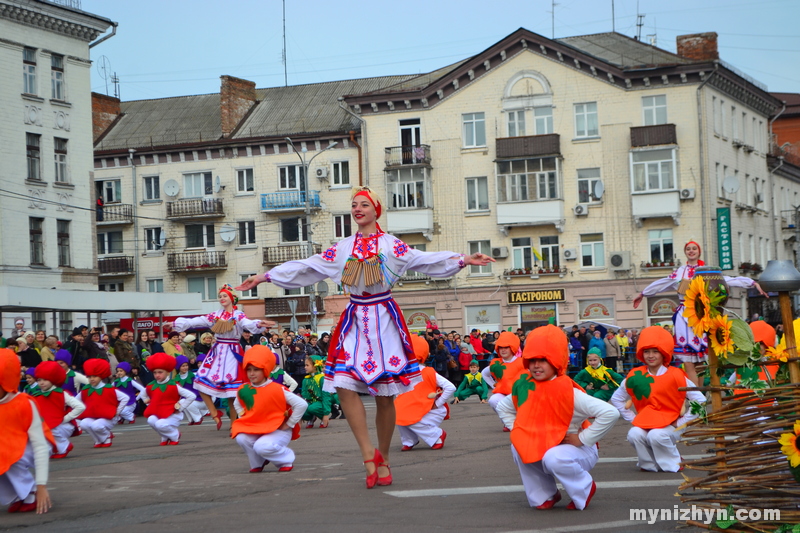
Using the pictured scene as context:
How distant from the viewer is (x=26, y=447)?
8.53 meters

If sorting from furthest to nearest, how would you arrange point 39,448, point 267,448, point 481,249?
point 481,249, point 267,448, point 39,448

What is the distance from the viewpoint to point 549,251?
51969mm

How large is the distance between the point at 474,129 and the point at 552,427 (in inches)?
1803

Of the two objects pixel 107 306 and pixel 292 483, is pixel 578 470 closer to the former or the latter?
pixel 292 483

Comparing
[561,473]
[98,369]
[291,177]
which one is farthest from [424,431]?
[291,177]

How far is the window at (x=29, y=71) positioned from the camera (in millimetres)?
41019

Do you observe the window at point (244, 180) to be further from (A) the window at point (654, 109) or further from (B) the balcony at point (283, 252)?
(A) the window at point (654, 109)

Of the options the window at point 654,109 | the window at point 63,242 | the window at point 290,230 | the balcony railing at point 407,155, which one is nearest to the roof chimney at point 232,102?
the window at point 290,230

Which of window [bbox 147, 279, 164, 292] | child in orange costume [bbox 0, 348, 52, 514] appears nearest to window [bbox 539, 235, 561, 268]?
window [bbox 147, 279, 164, 292]

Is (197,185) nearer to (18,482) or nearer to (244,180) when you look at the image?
(244,180)

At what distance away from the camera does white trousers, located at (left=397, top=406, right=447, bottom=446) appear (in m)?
13.2

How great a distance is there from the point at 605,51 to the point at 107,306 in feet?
107

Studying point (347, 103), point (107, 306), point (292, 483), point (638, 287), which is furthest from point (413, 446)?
point (347, 103)

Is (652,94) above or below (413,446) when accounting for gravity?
above
